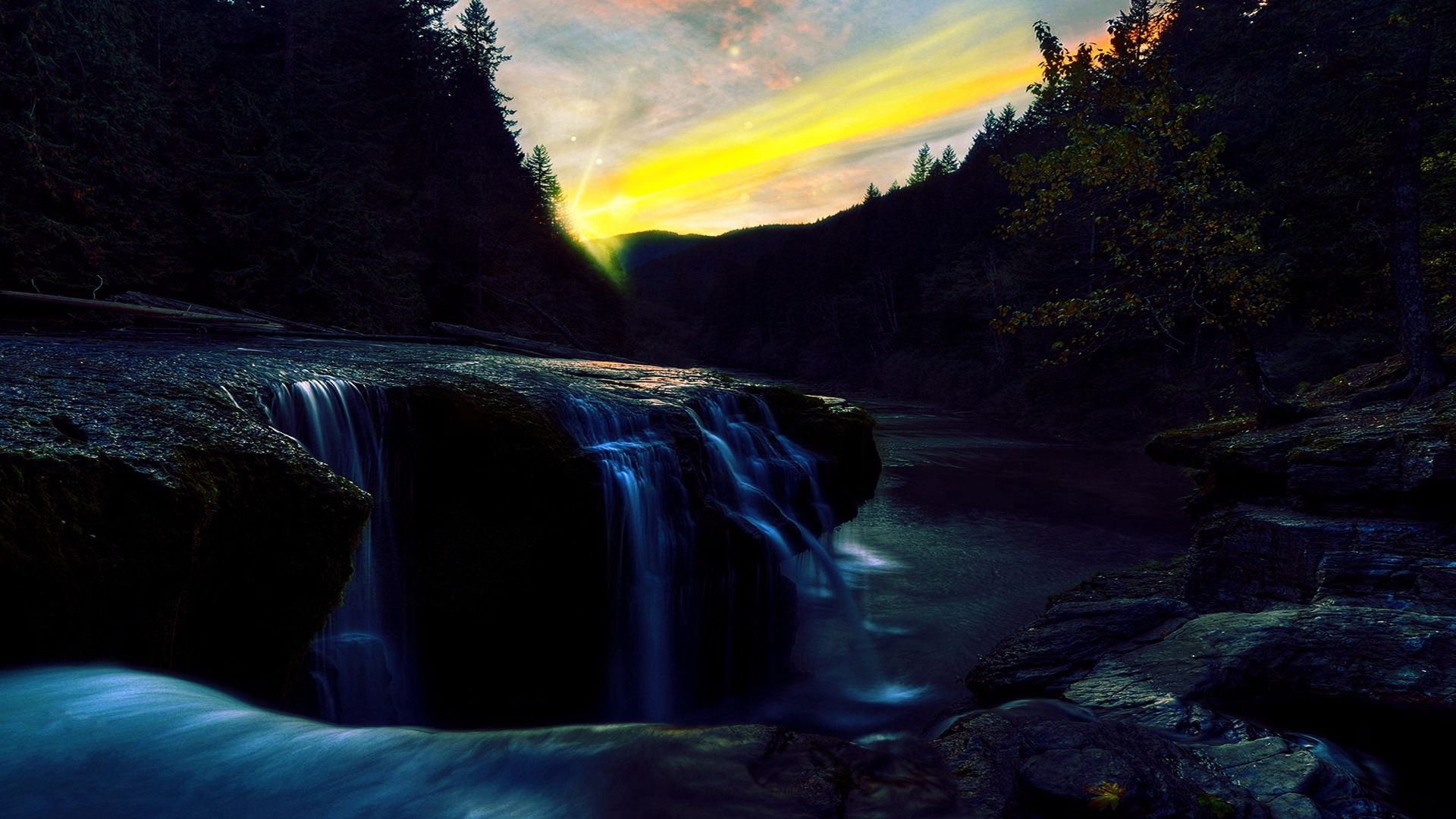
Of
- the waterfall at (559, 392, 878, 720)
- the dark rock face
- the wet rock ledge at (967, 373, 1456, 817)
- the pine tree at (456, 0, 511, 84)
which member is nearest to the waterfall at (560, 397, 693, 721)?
the waterfall at (559, 392, 878, 720)

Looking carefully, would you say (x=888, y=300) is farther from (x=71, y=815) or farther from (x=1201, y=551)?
(x=71, y=815)

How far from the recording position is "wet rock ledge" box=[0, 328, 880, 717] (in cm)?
276

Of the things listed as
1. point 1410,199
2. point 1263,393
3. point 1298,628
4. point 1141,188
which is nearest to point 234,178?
point 1141,188

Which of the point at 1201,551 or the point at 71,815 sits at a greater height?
the point at 71,815

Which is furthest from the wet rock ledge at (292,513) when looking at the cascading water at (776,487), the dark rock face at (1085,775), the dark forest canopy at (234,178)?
the dark forest canopy at (234,178)

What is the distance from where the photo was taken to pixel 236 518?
11.0ft

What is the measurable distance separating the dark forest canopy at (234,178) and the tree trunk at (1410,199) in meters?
23.5

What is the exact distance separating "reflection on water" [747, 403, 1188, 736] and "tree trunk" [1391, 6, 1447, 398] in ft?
17.7

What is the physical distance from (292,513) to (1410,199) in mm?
15005

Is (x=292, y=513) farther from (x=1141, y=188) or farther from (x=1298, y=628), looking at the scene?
(x=1141, y=188)

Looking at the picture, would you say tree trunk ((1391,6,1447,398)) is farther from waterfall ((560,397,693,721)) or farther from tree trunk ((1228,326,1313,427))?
waterfall ((560,397,693,721))

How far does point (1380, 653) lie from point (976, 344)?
140 feet

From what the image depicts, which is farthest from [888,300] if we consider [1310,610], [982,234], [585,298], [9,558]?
[9,558]

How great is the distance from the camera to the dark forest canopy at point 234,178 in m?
14.0
